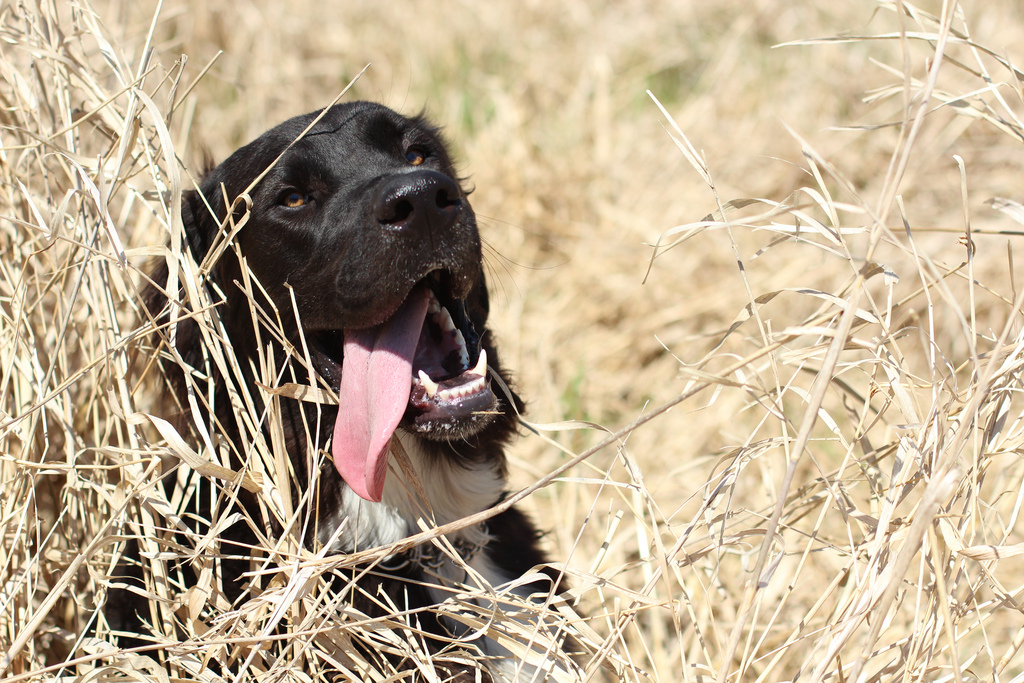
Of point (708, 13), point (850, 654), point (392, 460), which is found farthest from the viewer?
point (708, 13)

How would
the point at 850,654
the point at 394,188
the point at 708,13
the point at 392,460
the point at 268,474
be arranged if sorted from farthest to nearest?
1. the point at 708,13
2. the point at 850,654
3. the point at 392,460
4. the point at 268,474
5. the point at 394,188

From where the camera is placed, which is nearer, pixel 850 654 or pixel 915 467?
pixel 915 467

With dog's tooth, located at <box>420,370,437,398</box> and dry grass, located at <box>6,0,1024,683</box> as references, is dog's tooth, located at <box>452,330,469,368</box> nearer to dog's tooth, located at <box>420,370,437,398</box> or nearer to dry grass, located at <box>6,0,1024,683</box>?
dog's tooth, located at <box>420,370,437,398</box>

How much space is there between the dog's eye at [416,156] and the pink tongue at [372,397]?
586 millimetres

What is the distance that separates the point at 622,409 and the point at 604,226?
1239 millimetres

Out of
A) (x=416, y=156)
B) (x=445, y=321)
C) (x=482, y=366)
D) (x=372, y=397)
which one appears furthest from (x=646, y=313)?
(x=372, y=397)

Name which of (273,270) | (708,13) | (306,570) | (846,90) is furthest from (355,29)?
(306,570)

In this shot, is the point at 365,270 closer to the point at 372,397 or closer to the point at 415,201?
the point at 415,201

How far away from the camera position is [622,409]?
14.7 feet

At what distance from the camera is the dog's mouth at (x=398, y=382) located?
2.18 meters

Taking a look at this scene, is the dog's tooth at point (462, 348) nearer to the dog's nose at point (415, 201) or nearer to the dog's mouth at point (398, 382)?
the dog's mouth at point (398, 382)

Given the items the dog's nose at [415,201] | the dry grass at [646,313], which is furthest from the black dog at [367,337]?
the dry grass at [646,313]

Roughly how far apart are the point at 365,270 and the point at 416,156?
70 centimetres

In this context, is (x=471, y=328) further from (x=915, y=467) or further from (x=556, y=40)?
(x=556, y=40)
